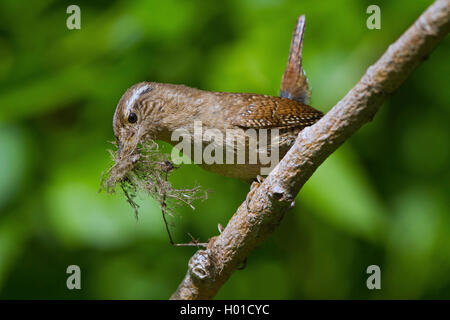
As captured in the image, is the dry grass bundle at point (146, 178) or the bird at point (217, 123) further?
the bird at point (217, 123)

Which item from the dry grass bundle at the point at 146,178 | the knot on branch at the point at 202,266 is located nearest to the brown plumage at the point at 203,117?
the dry grass bundle at the point at 146,178

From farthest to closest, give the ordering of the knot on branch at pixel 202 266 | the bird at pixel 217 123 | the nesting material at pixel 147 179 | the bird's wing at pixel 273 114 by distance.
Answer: the bird's wing at pixel 273 114
the bird at pixel 217 123
the nesting material at pixel 147 179
the knot on branch at pixel 202 266

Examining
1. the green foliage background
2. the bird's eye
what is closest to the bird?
the bird's eye

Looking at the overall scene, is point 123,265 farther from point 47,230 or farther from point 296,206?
point 296,206

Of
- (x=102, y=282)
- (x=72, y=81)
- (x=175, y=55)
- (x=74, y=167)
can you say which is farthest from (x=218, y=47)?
(x=102, y=282)

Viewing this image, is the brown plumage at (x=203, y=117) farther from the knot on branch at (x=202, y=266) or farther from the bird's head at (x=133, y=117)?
the knot on branch at (x=202, y=266)

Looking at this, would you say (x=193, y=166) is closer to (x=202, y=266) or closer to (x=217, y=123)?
(x=217, y=123)

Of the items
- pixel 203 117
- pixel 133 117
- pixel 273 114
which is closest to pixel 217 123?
pixel 203 117
